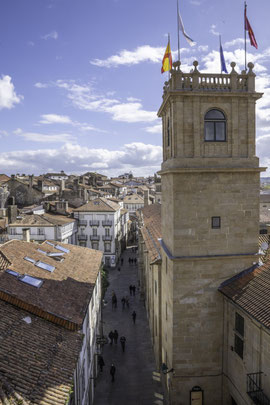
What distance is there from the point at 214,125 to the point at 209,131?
1.46 feet

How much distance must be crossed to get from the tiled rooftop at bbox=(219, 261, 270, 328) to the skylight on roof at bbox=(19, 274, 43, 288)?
33.5ft

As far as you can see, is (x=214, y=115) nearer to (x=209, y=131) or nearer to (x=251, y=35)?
(x=209, y=131)

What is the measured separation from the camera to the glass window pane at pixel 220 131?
17306 millimetres

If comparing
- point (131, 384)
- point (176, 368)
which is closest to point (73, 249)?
point (131, 384)

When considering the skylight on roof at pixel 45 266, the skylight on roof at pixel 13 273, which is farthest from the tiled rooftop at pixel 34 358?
the skylight on roof at pixel 45 266

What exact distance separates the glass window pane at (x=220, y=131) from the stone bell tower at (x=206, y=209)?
2.2 inches

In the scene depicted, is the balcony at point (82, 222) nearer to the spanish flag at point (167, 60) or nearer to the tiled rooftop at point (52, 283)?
the tiled rooftop at point (52, 283)

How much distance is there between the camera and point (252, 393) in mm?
13547

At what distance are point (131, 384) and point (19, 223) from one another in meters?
30.1

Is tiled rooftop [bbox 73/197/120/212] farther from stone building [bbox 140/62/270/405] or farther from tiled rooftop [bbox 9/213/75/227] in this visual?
stone building [bbox 140/62/270/405]

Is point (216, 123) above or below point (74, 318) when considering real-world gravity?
above

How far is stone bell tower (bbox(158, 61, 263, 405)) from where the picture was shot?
55.5ft

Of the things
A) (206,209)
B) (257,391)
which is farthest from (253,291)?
(206,209)

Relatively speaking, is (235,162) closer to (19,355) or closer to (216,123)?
(216,123)
